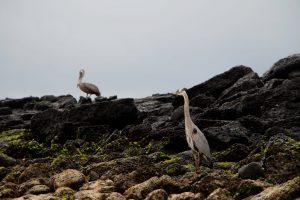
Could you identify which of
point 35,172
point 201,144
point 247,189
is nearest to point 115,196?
point 247,189

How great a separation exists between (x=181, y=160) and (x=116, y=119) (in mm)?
8821

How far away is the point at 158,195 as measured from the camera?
14898mm

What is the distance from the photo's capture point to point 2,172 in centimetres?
2088

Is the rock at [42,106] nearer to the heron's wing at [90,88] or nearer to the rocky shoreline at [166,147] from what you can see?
the rocky shoreline at [166,147]

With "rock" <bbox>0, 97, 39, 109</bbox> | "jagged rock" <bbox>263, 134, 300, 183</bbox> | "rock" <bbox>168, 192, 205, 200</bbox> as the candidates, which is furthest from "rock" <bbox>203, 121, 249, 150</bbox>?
"rock" <bbox>0, 97, 39, 109</bbox>

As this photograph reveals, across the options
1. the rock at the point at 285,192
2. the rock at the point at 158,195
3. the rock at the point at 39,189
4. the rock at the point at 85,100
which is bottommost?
the rock at the point at 285,192

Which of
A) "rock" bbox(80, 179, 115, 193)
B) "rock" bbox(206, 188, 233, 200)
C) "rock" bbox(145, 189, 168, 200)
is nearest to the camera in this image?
"rock" bbox(206, 188, 233, 200)

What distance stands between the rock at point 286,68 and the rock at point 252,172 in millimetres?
14783

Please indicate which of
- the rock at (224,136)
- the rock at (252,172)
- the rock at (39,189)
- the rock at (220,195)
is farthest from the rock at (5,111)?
the rock at (220,195)

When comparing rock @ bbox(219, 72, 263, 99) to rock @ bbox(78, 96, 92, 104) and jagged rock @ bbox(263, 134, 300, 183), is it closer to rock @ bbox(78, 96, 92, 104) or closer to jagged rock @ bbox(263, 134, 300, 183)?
rock @ bbox(78, 96, 92, 104)

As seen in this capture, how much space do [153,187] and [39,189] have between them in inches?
170

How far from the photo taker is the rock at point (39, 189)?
58.0 ft

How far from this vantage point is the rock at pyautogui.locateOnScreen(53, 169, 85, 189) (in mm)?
17922

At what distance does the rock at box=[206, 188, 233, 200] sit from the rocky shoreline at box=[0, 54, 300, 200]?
26 millimetres
